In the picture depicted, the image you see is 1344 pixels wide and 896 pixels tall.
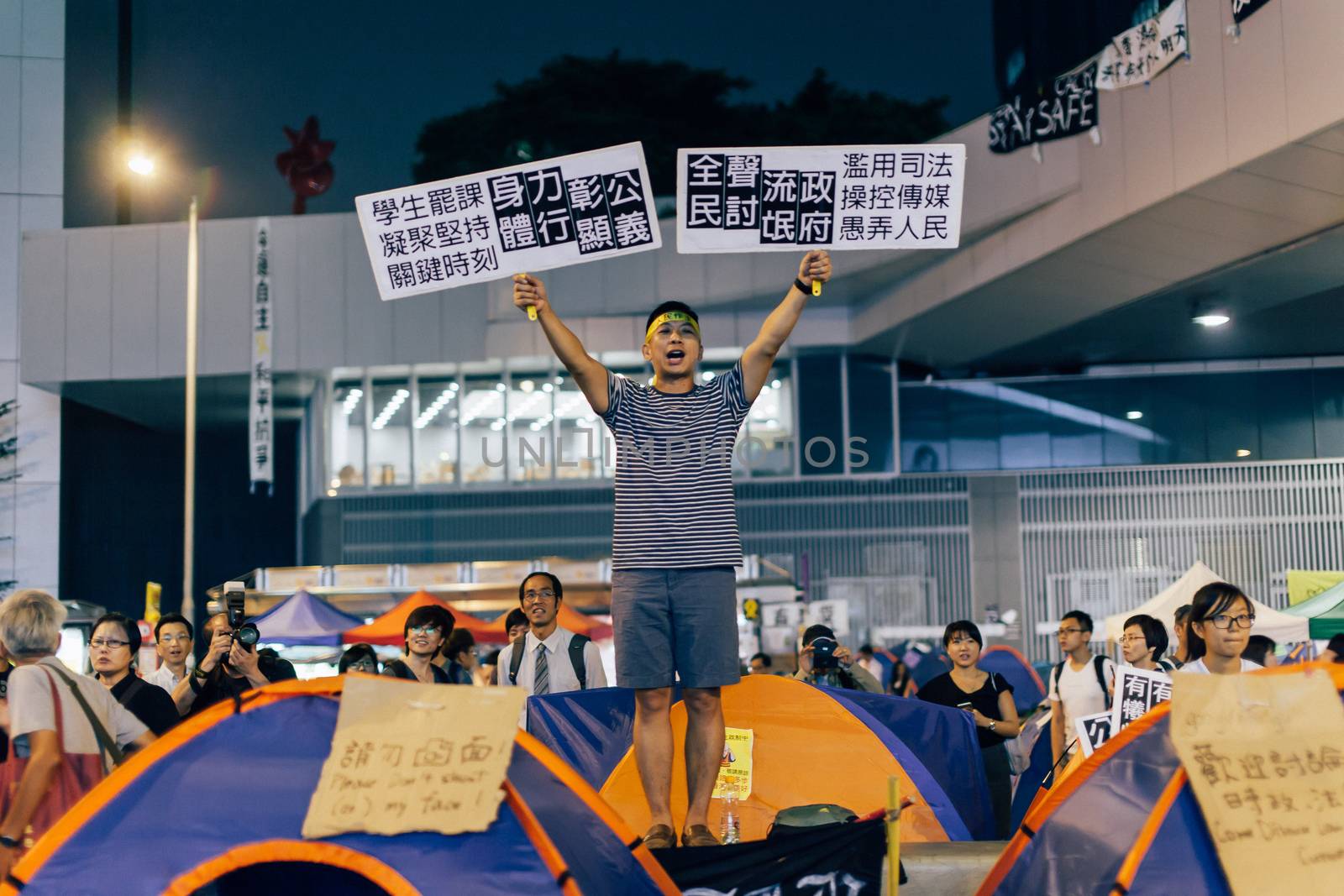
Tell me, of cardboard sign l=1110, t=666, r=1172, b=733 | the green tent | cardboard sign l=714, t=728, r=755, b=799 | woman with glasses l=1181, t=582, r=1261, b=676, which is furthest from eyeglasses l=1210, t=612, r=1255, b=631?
the green tent

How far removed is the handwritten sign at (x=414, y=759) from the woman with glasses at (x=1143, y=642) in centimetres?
517

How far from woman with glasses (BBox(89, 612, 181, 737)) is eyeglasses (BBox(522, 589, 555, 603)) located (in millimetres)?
2145

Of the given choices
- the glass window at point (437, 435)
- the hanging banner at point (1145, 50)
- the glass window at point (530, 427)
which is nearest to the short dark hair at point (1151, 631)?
the hanging banner at point (1145, 50)

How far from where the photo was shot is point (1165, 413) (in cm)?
2881

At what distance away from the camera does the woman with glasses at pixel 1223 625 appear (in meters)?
6.13

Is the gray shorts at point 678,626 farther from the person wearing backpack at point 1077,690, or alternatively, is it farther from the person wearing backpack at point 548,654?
the person wearing backpack at point 1077,690

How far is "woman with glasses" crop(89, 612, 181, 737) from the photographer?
5.85 m

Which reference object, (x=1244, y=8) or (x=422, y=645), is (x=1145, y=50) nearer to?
(x=1244, y=8)

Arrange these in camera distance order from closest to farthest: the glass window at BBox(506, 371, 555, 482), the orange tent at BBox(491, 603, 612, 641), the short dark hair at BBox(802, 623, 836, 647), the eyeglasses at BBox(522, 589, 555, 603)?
the eyeglasses at BBox(522, 589, 555, 603), the short dark hair at BBox(802, 623, 836, 647), the orange tent at BBox(491, 603, 612, 641), the glass window at BBox(506, 371, 555, 482)

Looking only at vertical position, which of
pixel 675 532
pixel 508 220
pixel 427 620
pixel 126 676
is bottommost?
pixel 126 676

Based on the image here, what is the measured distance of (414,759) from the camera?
411 cm

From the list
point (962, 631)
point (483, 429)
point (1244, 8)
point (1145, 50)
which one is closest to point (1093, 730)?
point (962, 631)

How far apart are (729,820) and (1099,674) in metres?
3.49

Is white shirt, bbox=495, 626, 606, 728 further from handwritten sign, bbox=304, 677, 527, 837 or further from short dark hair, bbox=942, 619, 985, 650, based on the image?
handwritten sign, bbox=304, 677, 527, 837
